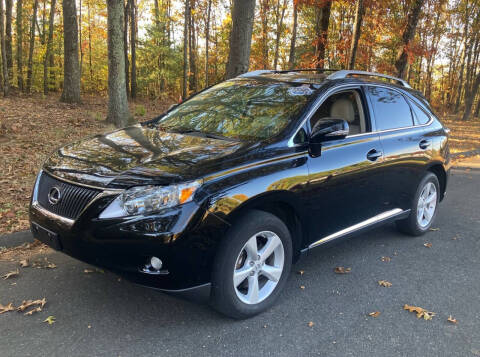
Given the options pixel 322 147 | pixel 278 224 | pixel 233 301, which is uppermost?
pixel 322 147

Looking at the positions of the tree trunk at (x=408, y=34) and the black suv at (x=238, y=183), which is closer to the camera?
the black suv at (x=238, y=183)

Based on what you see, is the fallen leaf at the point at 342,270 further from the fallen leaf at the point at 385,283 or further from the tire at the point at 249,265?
the tire at the point at 249,265

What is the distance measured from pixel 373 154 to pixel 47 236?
10.1ft

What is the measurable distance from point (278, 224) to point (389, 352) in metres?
1.19

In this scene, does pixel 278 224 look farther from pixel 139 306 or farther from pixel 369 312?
pixel 139 306

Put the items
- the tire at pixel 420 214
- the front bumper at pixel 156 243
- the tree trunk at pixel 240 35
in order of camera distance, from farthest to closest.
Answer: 1. the tree trunk at pixel 240 35
2. the tire at pixel 420 214
3. the front bumper at pixel 156 243

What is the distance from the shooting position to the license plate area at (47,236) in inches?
117

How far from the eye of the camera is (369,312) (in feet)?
11.0

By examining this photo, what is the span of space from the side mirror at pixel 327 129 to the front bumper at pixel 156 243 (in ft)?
4.08

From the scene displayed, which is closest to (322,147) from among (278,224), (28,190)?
(278,224)

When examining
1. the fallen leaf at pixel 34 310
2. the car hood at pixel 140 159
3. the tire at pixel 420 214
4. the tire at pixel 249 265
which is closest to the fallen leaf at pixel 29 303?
the fallen leaf at pixel 34 310

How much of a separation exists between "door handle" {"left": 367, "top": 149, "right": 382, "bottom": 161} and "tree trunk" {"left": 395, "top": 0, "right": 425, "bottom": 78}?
11.0 m

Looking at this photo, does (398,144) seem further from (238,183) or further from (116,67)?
(116,67)

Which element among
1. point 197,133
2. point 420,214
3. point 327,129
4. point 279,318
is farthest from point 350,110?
point 279,318
